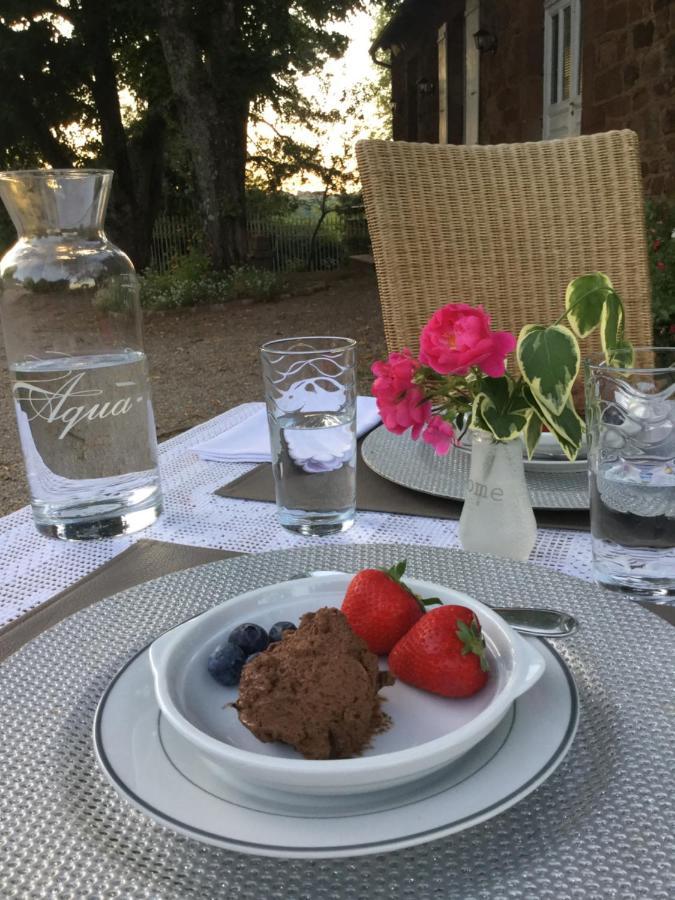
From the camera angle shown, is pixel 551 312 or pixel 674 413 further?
pixel 551 312

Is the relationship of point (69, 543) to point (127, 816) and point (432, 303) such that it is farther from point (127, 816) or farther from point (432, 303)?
point (432, 303)

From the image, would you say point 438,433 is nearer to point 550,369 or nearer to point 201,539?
point 550,369

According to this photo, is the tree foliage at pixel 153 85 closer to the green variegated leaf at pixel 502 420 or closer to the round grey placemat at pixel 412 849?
the green variegated leaf at pixel 502 420

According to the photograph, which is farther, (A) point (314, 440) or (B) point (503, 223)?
(B) point (503, 223)

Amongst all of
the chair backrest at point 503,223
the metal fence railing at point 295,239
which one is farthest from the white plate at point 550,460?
the metal fence railing at point 295,239

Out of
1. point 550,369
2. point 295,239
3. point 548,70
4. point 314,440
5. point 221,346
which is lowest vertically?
point 221,346

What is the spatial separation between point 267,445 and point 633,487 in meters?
0.62

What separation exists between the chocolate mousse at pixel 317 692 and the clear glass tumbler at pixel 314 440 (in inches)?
15.8

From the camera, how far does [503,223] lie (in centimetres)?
196

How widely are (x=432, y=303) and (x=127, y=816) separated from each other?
65.2 inches

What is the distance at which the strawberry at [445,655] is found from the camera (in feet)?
1.65

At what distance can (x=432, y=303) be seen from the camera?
193 centimetres

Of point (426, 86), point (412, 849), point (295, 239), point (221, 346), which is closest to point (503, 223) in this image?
point (412, 849)

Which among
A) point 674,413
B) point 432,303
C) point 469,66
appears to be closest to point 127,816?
point 674,413
